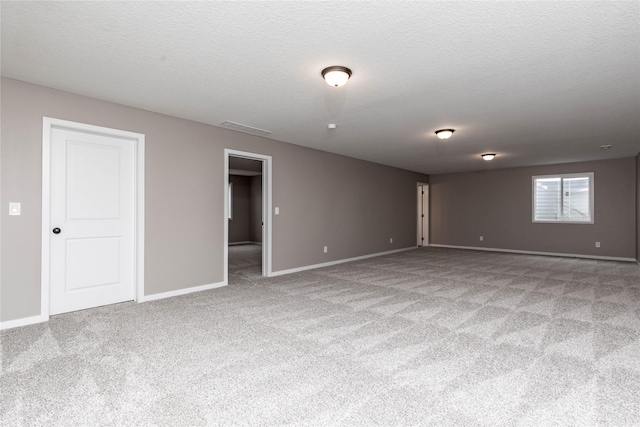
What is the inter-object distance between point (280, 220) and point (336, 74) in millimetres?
3299

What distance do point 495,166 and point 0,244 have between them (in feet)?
31.8

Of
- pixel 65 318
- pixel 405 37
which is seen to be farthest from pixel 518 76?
pixel 65 318

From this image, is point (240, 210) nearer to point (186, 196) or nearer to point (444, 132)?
point (186, 196)

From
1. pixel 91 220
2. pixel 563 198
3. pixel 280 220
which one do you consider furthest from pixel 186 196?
pixel 563 198

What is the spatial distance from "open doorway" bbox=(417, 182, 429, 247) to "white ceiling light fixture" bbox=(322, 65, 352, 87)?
809cm

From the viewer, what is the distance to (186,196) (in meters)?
4.52

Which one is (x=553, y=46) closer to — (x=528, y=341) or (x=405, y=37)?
(x=405, y=37)

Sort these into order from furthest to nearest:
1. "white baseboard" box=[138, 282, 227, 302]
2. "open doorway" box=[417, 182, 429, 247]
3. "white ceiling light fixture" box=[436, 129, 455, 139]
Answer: "open doorway" box=[417, 182, 429, 247]
"white ceiling light fixture" box=[436, 129, 455, 139]
"white baseboard" box=[138, 282, 227, 302]

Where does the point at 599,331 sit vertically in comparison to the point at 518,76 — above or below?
below

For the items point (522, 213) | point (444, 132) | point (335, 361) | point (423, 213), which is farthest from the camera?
point (423, 213)

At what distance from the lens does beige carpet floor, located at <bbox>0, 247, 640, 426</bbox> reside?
71.7 inches

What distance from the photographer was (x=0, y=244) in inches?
123

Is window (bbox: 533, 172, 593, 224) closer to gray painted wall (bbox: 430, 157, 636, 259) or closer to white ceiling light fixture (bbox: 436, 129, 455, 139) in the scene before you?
gray painted wall (bbox: 430, 157, 636, 259)

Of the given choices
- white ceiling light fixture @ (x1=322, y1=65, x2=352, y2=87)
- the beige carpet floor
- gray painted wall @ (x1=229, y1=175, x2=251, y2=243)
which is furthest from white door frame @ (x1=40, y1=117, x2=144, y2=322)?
gray painted wall @ (x1=229, y1=175, x2=251, y2=243)
